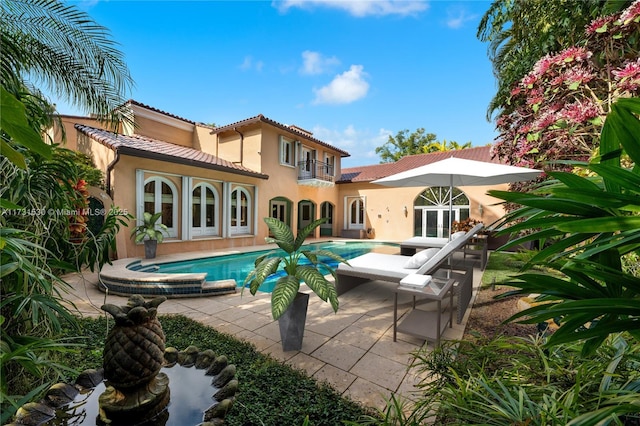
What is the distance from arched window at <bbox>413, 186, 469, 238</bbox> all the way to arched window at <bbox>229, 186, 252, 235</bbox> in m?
10.9

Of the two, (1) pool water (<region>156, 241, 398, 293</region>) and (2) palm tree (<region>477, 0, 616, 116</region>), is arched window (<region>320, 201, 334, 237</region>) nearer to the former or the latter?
(1) pool water (<region>156, 241, 398, 293</region>)

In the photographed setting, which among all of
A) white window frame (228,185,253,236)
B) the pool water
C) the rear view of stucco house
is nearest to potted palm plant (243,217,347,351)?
the pool water

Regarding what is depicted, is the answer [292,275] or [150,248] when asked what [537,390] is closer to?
[292,275]

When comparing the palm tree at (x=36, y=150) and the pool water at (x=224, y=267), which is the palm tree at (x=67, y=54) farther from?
the pool water at (x=224, y=267)

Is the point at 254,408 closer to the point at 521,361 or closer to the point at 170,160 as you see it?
the point at 521,361

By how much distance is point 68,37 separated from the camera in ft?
13.0

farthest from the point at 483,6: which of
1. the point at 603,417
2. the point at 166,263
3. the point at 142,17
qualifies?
the point at 166,263

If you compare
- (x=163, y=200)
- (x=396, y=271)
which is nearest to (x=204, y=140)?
(x=163, y=200)

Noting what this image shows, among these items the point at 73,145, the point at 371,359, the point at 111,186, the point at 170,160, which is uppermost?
the point at 73,145

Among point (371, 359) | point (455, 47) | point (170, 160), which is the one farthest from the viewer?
point (170, 160)

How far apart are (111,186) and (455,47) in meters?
12.9

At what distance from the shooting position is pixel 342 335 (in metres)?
4.00

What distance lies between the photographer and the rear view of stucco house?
33.3ft

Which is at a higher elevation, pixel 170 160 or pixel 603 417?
pixel 170 160
